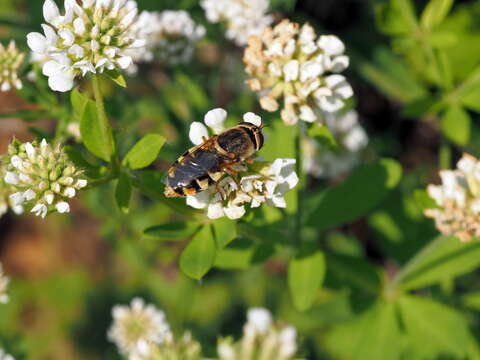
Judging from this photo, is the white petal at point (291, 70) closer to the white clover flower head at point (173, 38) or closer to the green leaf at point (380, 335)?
the white clover flower head at point (173, 38)

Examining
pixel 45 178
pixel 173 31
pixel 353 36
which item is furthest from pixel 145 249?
pixel 45 178

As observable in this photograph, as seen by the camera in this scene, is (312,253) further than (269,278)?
No

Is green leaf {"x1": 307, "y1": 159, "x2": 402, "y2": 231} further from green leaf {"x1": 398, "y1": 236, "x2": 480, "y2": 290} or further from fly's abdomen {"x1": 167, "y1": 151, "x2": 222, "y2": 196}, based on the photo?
fly's abdomen {"x1": 167, "y1": 151, "x2": 222, "y2": 196}

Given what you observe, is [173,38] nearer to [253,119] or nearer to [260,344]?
[253,119]

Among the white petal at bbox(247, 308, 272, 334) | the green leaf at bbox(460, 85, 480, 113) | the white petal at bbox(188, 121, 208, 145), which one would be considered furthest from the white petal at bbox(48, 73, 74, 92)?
the green leaf at bbox(460, 85, 480, 113)

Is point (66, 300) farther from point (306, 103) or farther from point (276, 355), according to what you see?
point (306, 103)

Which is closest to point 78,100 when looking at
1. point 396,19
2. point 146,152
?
point 146,152
